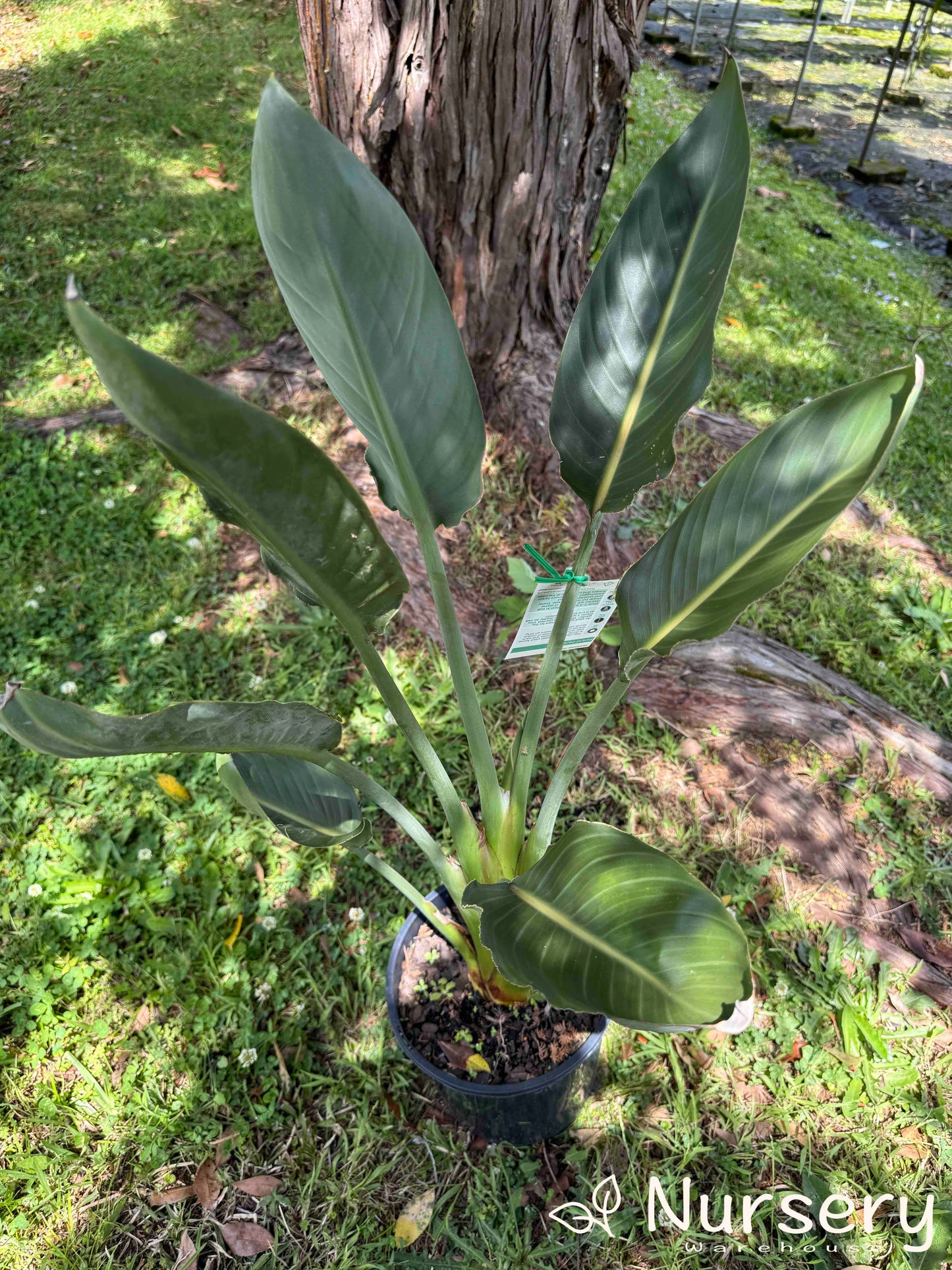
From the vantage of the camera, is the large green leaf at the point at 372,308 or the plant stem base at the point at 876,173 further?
the plant stem base at the point at 876,173

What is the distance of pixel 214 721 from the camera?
804 millimetres

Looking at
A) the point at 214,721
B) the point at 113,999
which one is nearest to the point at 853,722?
the point at 214,721

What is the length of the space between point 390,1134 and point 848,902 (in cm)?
104

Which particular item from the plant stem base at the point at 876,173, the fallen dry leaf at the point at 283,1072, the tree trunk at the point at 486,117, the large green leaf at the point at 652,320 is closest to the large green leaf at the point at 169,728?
the large green leaf at the point at 652,320

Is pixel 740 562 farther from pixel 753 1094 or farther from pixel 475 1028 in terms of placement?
pixel 753 1094

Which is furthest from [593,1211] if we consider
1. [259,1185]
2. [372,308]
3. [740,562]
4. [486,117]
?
[486,117]

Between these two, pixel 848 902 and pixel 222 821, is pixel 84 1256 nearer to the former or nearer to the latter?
pixel 222 821

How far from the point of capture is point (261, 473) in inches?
26.7

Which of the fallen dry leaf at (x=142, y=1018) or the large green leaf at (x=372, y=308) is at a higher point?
the large green leaf at (x=372, y=308)

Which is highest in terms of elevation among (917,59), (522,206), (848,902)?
(917,59)

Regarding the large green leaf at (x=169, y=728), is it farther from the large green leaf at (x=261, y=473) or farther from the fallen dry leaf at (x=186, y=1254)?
the fallen dry leaf at (x=186, y=1254)

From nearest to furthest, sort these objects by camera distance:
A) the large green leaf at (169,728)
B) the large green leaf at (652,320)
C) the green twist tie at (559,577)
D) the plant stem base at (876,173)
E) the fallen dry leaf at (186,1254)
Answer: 1. the large green leaf at (169,728)
2. the large green leaf at (652,320)
3. the green twist tie at (559,577)
4. the fallen dry leaf at (186,1254)
5. the plant stem base at (876,173)

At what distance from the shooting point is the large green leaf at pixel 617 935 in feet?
2.45

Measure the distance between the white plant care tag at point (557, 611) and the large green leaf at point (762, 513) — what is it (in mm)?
127
